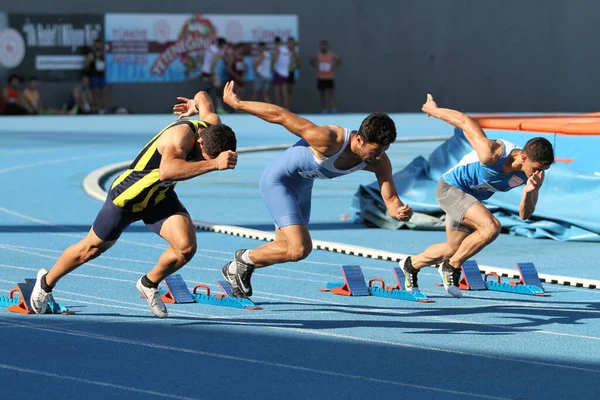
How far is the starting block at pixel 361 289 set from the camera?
356 inches

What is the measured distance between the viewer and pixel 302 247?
8.16m

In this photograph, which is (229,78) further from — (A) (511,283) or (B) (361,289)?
A: (B) (361,289)

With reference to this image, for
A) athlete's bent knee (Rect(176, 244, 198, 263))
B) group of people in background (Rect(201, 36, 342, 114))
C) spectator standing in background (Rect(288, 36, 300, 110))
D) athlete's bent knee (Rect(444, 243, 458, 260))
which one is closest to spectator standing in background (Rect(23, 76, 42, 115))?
group of people in background (Rect(201, 36, 342, 114))

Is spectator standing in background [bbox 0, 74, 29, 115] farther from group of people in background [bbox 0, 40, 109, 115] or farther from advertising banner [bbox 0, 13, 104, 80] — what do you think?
advertising banner [bbox 0, 13, 104, 80]

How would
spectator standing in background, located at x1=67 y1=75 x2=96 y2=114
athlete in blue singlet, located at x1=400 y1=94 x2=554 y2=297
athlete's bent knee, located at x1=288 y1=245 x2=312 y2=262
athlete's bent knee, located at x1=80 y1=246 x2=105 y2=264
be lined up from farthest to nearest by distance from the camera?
spectator standing in background, located at x1=67 y1=75 x2=96 y2=114
athlete in blue singlet, located at x1=400 y1=94 x2=554 y2=297
athlete's bent knee, located at x1=288 y1=245 x2=312 y2=262
athlete's bent knee, located at x1=80 y1=246 x2=105 y2=264

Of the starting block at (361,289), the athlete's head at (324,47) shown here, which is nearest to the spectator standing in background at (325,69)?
the athlete's head at (324,47)

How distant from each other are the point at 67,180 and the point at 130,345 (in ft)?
36.4

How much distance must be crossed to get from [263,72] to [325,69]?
1.78m

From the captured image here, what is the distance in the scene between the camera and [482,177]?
8.91 m

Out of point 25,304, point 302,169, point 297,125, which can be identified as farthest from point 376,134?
point 25,304

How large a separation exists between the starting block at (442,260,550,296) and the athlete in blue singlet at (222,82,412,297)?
1.76m

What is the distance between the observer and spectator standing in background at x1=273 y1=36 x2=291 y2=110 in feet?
106

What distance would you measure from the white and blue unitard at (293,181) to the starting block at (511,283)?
5.86ft

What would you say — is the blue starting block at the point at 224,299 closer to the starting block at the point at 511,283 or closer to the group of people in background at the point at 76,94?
the starting block at the point at 511,283
